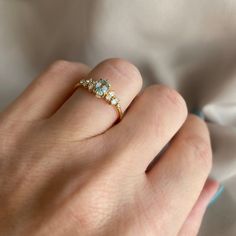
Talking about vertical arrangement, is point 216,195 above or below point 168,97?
below

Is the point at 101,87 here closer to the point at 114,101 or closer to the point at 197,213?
the point at 114,101

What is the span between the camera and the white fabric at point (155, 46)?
0.70m

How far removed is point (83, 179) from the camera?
0.62 m

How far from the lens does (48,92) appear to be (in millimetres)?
697

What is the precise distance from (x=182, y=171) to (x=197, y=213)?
0.08 metres

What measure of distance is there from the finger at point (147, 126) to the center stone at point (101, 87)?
4 centimetres

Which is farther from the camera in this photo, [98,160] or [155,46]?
[155,46]

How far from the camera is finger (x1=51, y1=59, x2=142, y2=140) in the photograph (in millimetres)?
653

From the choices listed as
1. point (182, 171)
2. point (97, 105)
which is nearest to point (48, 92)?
point (97, 105)

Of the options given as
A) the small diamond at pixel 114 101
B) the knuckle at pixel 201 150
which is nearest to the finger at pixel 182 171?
the knuckle at pixel 201 150

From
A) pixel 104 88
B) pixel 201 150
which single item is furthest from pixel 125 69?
pixel 201 150

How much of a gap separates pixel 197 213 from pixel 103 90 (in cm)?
22

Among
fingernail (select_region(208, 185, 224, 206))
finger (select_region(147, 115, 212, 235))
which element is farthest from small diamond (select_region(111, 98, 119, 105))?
fingernail (select_region(208, 185, 224, 206))

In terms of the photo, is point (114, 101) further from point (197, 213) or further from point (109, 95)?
point (197, 213)
